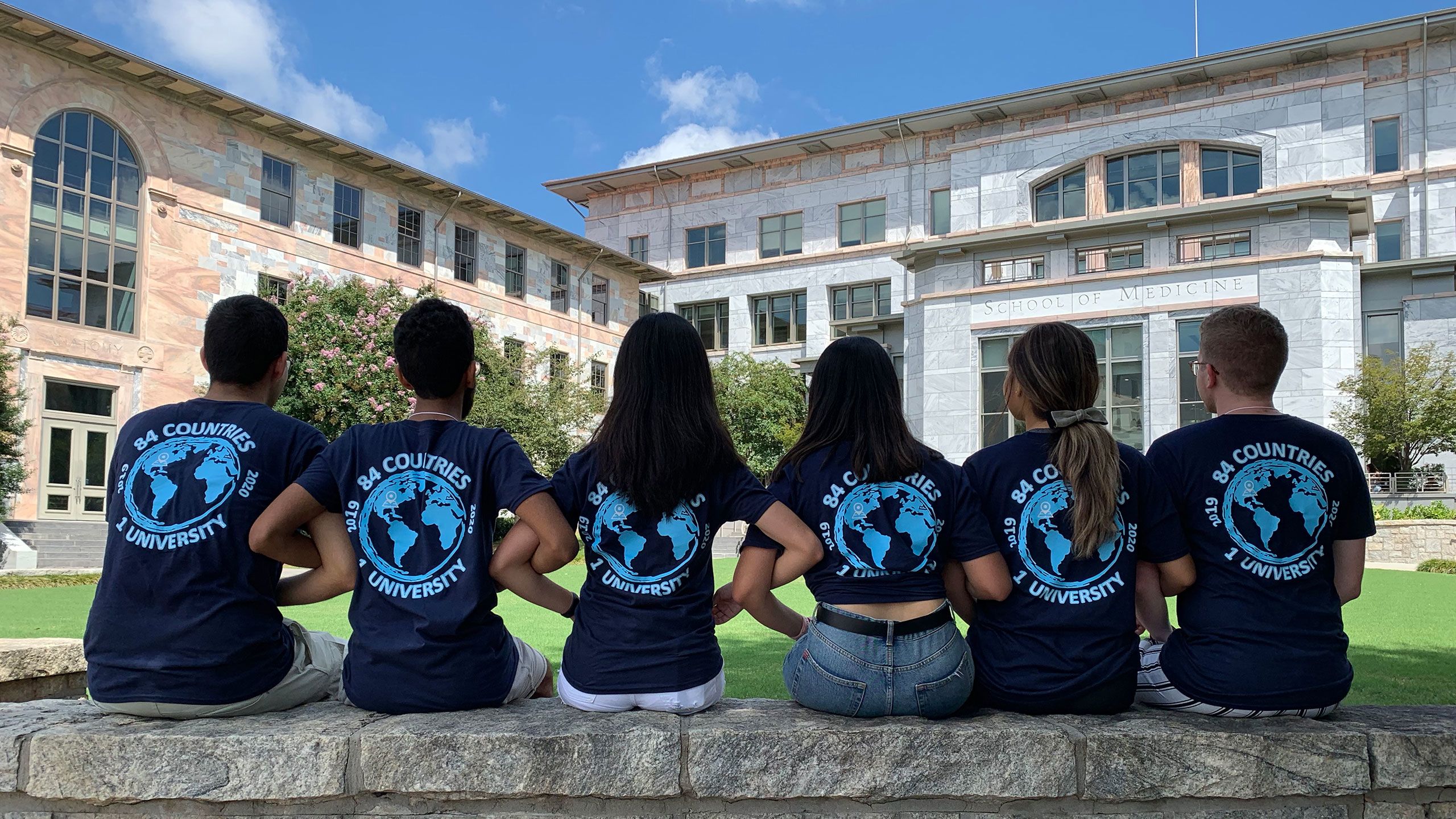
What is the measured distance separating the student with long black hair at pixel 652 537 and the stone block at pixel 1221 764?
45.8 inches

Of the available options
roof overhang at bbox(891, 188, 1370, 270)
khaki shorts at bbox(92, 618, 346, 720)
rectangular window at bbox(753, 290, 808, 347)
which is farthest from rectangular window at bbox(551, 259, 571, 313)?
khaki shorts at bbox(92, 618, 346, 720)

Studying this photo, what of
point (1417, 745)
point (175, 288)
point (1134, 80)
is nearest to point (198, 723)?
point (1417, 745)

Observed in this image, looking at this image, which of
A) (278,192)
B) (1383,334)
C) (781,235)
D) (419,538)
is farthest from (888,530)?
(781,235)

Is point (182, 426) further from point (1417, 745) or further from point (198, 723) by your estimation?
point (1417, 745)

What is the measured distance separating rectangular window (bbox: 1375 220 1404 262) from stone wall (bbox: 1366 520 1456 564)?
15202 millimetres

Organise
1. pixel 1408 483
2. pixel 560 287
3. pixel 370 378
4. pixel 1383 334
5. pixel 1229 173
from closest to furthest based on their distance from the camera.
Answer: pixel 370 378 < pixel 1408 483 < pixel 1383 334 < pixel 1229 173 < pixel 560 287

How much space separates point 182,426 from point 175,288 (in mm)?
27762

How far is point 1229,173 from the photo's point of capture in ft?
127

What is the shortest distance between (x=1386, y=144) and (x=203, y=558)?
44561 mm

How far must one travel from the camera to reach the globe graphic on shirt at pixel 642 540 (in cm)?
353

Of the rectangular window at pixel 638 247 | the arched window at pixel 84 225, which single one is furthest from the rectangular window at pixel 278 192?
the rectangular window at pixel 638 247

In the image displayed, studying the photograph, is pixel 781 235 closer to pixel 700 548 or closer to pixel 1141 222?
pixel 1141 222

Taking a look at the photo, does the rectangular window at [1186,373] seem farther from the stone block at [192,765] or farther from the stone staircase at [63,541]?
the stone block at [192,765]

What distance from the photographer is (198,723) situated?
343 cm
